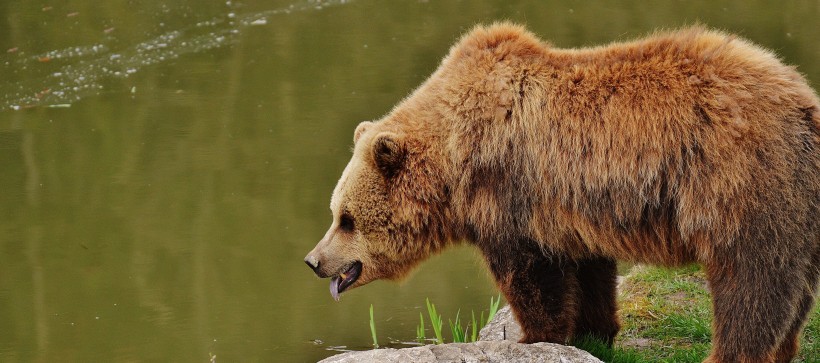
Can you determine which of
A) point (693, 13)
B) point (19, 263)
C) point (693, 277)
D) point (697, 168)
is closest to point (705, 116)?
point (697, 168)

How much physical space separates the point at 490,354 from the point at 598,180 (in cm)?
94

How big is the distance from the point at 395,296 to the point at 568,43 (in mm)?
5999

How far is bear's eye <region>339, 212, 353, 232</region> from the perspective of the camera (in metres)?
5.34

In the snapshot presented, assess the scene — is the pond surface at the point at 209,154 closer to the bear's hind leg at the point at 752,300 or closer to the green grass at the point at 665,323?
the green grass at the point at 665,323

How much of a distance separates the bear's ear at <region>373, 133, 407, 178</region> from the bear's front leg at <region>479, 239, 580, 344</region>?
57 cm

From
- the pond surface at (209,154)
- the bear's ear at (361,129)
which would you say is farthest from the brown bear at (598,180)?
the pond surface at (209,154)

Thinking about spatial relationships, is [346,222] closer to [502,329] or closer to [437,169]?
[437,169]

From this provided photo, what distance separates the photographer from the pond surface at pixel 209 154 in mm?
7949

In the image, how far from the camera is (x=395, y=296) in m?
8.23

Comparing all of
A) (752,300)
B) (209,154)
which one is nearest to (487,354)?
(752,300)

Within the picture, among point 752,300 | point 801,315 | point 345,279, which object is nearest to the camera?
point 752,300

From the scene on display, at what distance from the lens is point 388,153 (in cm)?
515

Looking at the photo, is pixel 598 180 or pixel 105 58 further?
pixel 105 58

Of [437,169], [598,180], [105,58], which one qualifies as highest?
[598,180]
